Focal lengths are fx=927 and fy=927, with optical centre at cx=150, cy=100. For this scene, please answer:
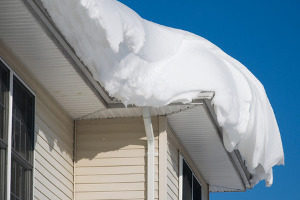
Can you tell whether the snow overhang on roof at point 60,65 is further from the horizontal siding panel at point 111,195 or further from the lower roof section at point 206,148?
the horizontal siding panel at point 111,195

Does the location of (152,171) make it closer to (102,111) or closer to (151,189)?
(151,189)

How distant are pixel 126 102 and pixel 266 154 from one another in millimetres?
2617

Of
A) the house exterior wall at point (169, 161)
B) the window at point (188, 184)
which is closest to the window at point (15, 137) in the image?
the house exterior wall at point (169, 161)

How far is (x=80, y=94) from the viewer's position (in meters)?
11.8

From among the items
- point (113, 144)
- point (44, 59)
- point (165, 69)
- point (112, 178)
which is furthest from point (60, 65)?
point (112, 178)

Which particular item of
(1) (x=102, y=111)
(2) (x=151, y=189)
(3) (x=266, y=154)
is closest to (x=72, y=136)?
(1) (x=102, y=111)

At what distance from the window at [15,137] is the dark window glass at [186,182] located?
3.37m

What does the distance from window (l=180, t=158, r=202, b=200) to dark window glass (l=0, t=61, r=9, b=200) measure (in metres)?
3.89

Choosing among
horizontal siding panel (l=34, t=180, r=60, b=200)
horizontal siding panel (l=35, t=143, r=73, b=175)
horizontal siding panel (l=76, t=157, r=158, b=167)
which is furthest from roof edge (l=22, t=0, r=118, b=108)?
horizontal siding panel (l=34, t=180, r=60, b=200)

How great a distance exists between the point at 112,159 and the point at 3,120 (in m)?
2.72

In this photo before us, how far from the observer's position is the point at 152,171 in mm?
12188

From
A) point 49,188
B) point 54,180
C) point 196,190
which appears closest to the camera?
point 49,188

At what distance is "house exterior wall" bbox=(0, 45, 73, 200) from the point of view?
35.9 ft

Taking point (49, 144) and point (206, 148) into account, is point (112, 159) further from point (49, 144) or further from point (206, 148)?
point (206, 148)
